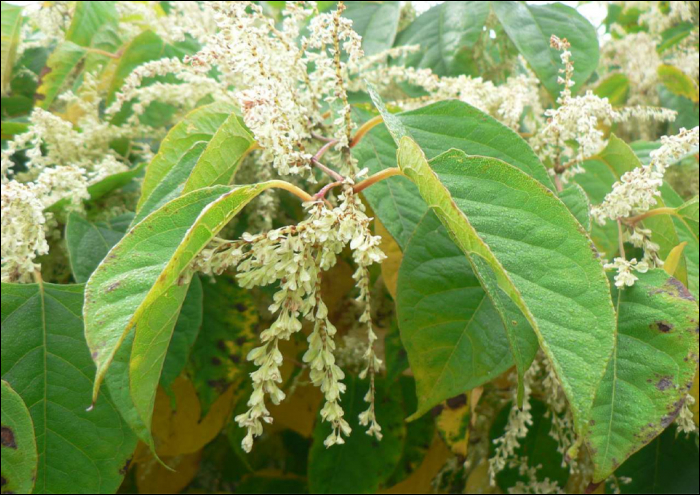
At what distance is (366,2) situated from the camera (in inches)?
43.2

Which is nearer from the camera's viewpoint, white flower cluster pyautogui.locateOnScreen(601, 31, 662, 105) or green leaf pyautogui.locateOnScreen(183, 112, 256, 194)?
green leaf pyautogui.locateOnScreen(183, 112, 256, 194)

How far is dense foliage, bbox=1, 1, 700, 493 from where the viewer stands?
41 cm

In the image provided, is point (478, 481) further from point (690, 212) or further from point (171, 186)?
point (171, 186)

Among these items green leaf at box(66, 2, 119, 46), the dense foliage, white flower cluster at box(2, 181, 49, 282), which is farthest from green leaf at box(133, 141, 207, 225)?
green leaf at box(66, 2, 119, 46)

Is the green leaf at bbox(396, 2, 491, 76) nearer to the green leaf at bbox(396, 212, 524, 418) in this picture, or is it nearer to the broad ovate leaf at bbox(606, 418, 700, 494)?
the green leaf at bbox(396, 212, 524, 418)

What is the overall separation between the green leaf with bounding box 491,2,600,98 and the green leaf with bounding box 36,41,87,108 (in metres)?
0.70

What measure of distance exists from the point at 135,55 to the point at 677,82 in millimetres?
988

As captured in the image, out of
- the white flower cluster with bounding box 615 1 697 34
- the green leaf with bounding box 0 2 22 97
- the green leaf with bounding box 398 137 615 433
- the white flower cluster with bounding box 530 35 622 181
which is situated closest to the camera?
the green leaf with bounding box 398 137 615 433

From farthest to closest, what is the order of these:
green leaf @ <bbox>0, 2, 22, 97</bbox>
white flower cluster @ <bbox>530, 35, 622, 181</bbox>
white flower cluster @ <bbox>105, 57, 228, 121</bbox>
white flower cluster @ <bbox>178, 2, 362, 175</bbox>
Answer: green leaf @ <bbox>0, 2, 22, 97</bbox>, white flower cluster @ <bbox>105, 57, 228, 121</bbox>, white flower cluster @ <bbox>530, 35, 622, 181</bbox>, white flower cluster @ <bbox>178, 2, 362, 175</bbox>

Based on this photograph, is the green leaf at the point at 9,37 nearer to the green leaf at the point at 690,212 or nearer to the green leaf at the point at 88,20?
the green leaf at the point at 88,20

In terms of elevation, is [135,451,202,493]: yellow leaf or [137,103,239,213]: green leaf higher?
[137,103,239,213]: green leaf

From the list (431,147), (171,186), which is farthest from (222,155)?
(431,147)

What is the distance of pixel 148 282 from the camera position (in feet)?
Answer: 1.27

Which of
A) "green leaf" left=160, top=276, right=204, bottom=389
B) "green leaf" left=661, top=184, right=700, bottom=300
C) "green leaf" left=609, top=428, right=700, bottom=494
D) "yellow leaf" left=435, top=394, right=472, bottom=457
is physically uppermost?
"green leaf" left=661, top=184, right=700, bottom=300
